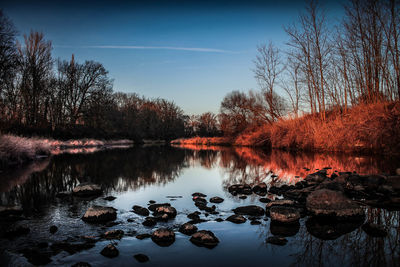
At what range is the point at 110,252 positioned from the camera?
2.38 meters

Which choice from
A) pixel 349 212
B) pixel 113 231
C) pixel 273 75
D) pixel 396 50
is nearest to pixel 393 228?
pixel 349 212

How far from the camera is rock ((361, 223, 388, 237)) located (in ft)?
9.52

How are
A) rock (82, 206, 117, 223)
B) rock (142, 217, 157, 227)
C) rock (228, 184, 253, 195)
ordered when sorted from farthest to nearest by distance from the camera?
1. rock (228, 184, 253, 195)
2. rock (82, 206, 117, 223)
3. rock (142, 217, 157, 227)

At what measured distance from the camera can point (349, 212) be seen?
137 inches

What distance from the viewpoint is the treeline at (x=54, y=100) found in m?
16.1

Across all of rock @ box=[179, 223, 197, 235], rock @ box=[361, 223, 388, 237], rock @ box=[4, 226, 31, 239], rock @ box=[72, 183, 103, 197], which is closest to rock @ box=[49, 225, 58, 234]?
rock @ box=[4, 226, 31, 239]

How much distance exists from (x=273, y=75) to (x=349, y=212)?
1949 cm

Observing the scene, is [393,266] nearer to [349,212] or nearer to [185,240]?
[349,212]

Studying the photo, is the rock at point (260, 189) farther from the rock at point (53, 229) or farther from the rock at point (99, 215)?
the rock at point (53, 229)

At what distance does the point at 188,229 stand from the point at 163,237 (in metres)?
0.38

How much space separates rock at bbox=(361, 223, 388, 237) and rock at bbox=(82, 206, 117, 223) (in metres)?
3.43

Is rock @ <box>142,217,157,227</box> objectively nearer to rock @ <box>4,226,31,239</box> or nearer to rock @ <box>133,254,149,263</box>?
rock @ <box>133,254,149,263</box>

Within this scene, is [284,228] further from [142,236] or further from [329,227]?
[142,236]

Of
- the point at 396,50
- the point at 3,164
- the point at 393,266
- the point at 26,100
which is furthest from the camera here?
the point at 26,100
